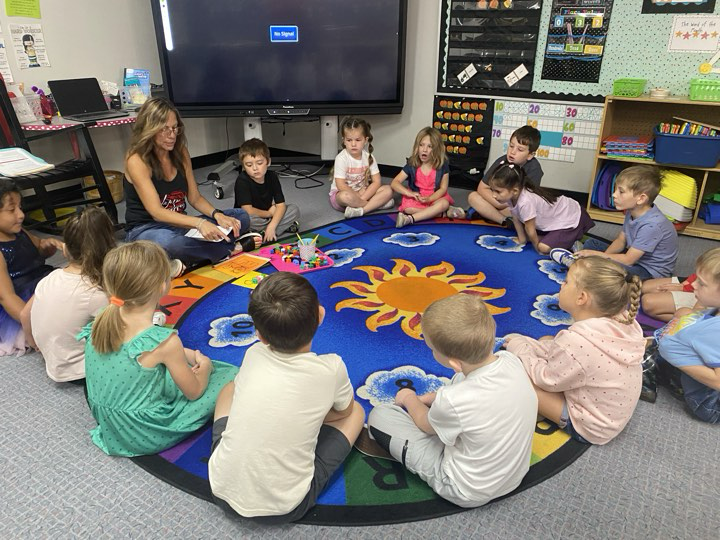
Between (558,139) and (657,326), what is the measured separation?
206cm

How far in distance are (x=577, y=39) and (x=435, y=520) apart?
350 centimetres

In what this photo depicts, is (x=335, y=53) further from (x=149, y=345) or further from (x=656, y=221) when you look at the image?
(x=149, y=345)

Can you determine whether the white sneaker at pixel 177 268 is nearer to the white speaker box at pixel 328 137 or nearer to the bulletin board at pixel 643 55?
the white speaker box at pixel 328 137

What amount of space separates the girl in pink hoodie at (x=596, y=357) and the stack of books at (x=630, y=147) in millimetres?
2200

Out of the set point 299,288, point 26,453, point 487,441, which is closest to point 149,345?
point 299,288

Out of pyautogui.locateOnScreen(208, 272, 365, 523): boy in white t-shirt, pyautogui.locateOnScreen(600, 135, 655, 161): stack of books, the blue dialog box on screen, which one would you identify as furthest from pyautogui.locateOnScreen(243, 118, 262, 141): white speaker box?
pyautogui.locateOnScreen(208, 272, 365, 523): boy in white t-shirt

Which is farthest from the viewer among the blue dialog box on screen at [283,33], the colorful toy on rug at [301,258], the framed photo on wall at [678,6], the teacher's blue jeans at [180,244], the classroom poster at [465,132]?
the classroom poster at [465,132]

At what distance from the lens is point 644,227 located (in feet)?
8.34

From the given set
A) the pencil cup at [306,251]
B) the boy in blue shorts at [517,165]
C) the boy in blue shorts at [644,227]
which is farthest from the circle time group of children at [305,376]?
the boy in blue shorts at [517,165]

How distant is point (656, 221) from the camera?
253cm

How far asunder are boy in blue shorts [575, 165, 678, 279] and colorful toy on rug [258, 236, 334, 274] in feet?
4.99

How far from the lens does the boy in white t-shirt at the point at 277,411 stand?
1.28 metres

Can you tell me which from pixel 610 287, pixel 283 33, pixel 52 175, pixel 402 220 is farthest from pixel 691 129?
pixel 52 175

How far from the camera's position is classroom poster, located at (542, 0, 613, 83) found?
142 inches
